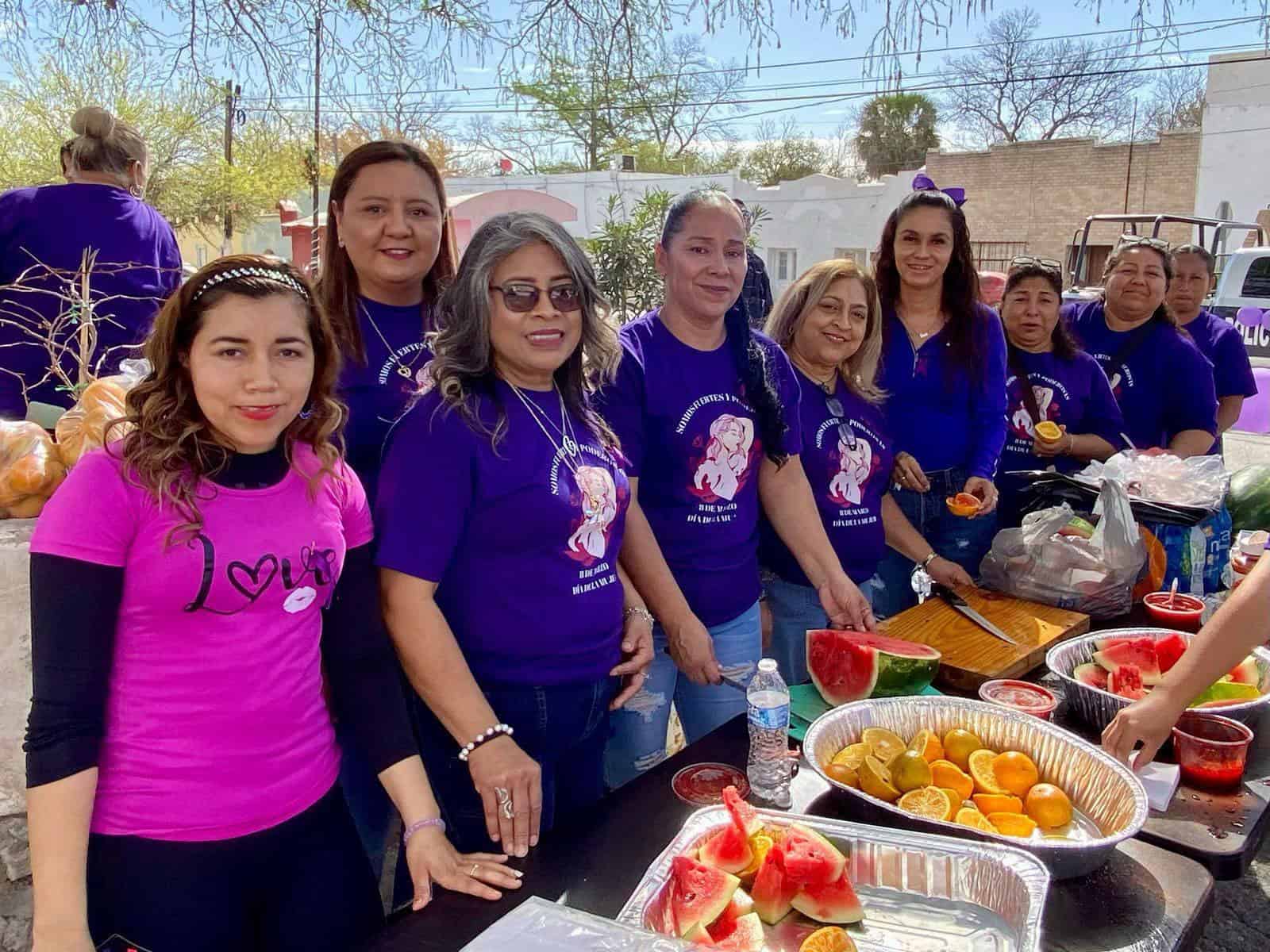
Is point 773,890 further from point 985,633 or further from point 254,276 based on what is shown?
point 985,633

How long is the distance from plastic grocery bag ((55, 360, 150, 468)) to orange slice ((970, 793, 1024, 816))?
2.27 meters

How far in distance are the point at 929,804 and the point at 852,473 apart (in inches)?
62.1

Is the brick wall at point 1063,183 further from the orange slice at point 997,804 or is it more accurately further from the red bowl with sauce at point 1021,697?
the orange slice at point 997,804

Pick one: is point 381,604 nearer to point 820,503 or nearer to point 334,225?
point 334,225

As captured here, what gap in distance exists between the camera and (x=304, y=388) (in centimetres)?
180

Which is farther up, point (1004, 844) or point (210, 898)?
point (1004, 844)

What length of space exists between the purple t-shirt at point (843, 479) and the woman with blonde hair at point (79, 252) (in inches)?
94.3

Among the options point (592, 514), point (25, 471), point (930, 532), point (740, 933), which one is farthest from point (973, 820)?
point (25, 471)

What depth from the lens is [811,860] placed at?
155 centimetres

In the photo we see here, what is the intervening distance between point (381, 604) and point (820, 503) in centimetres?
170

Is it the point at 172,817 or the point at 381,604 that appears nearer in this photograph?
the point at 172,817

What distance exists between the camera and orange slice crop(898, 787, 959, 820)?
177 centimetres

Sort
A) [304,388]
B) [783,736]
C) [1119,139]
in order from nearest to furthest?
[304,388] → [783,736] → [1119,139]

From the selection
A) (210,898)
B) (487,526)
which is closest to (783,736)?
(487,526)
